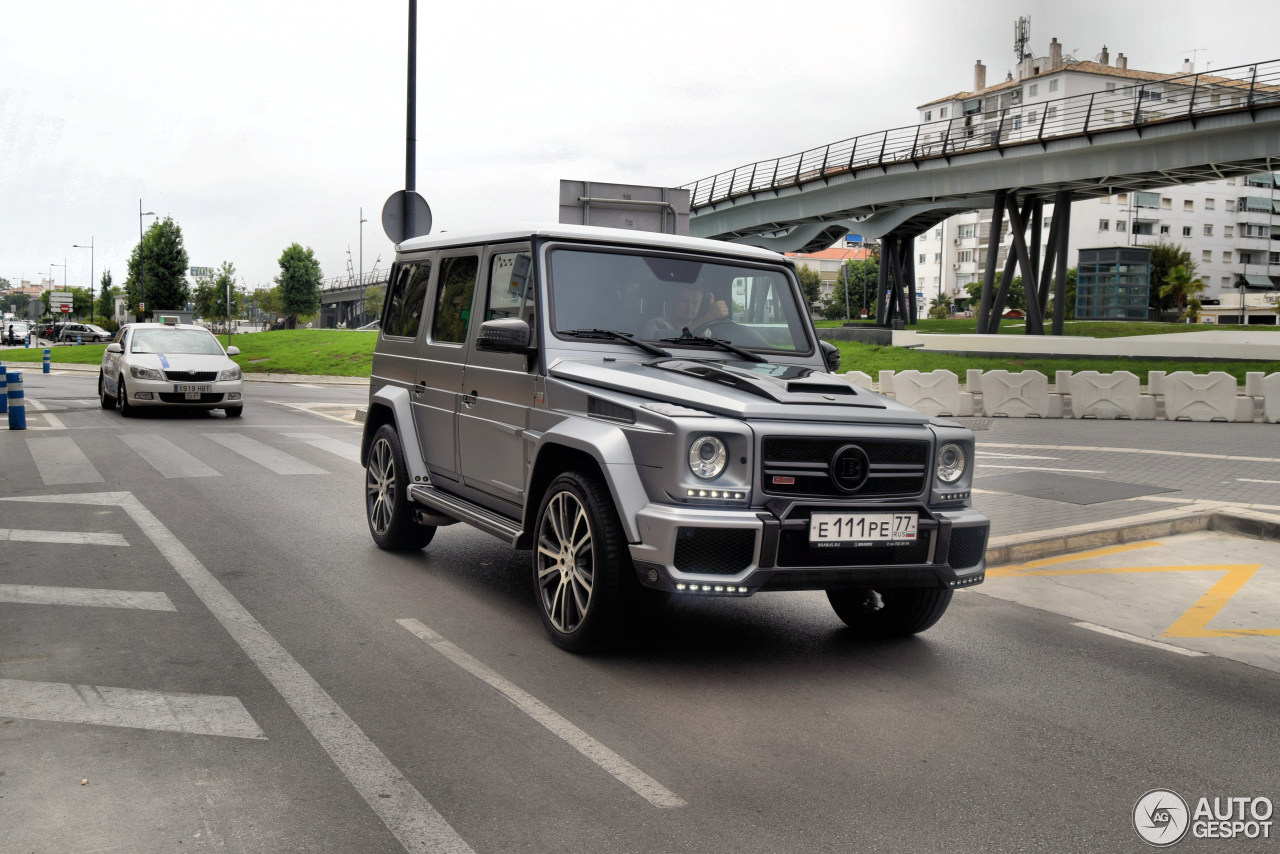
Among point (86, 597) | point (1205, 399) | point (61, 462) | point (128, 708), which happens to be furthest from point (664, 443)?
point (1205, 399)

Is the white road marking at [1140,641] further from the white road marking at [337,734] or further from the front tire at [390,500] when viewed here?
the front tire at [390,500]

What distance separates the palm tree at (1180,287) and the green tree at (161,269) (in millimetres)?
77205

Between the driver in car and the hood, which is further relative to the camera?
the driver in car

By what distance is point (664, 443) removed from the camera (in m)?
4.72

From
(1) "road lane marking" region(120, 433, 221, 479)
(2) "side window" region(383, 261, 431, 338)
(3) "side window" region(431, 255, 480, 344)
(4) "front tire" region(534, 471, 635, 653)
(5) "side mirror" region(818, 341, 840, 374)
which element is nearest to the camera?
(4) "front tire" region(534, 471, 635, 653)

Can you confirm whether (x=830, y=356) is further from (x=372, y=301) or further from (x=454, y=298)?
(x=372, y=301)

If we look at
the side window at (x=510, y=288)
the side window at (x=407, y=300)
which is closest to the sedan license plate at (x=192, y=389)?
the side window at (x=407, y=300)

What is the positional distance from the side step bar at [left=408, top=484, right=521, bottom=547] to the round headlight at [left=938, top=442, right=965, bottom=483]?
6.95 feet

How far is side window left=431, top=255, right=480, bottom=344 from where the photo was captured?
6.73 m

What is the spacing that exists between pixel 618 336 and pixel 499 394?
76 centimetres

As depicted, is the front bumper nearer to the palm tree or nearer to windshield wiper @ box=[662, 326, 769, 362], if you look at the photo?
windshield wiper @ box=[662, 326, 769, 362]

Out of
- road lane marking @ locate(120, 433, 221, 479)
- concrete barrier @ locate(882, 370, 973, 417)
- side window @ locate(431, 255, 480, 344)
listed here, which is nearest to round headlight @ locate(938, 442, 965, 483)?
side window @ locate(431, 255, 480, 344)

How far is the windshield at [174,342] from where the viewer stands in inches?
725

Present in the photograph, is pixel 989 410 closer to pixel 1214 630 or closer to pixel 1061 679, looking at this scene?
pixel 1214 630
